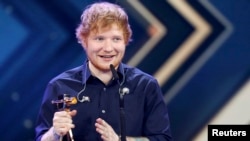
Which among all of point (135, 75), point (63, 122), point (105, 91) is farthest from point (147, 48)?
point (63, 122)

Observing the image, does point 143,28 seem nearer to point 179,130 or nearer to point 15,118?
point 179,130

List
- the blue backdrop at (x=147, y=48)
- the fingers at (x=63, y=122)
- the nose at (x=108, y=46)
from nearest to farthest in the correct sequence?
the fingers at (x=63, y=122) → the nose at (x=108, y=46) → the blue backdrop at (x=147, y=48)

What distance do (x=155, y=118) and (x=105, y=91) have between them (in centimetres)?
24

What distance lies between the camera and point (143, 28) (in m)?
2.42

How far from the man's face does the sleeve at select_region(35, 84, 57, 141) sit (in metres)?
0.24

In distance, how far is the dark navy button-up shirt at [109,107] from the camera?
1.96 meters

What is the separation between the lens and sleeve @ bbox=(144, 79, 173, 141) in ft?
6.39

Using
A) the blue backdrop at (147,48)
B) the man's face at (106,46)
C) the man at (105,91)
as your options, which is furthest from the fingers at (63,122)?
the blue backdrop at (147,48)

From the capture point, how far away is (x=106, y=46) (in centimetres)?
190

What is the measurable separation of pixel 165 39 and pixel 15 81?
81 centimetres

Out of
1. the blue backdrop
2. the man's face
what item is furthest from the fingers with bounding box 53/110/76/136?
the blue backdrop

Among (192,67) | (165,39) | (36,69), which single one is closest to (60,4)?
(36,69)

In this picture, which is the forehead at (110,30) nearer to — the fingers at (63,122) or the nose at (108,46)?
the nose at (108,46)

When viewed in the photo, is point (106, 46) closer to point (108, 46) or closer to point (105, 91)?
point (108, 46)
